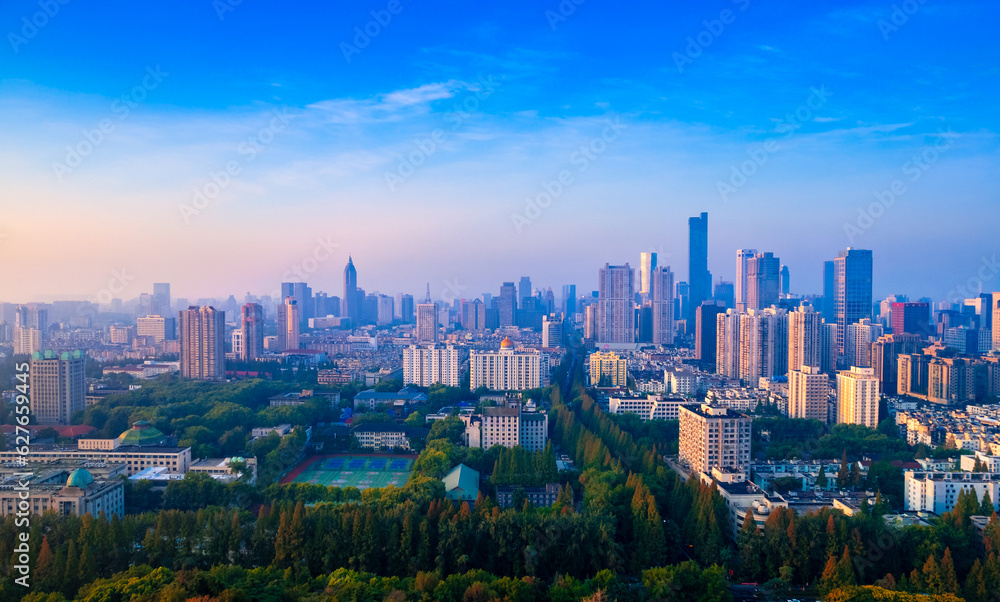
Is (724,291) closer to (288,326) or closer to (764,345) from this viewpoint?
(764,345)

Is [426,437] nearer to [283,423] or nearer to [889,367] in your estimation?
[283,423]

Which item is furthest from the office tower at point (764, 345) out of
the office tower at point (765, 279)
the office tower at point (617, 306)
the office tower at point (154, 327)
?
the office tower at point (154, 327)

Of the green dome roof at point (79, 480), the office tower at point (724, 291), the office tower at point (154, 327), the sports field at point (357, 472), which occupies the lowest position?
the sports field at point (357, 472)

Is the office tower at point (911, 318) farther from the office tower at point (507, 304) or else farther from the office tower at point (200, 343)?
the office tower at point (200, 343)

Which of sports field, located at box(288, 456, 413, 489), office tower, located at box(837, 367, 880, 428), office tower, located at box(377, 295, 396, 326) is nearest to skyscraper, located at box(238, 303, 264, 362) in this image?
sports field, located at box(288, 456, 413, 489)

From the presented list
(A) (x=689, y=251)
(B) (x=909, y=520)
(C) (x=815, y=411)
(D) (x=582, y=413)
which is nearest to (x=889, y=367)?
(C) (x=815, y=411)

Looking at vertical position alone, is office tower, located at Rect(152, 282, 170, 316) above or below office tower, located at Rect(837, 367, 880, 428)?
above

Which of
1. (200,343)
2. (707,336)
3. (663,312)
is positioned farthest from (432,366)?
(663,312)

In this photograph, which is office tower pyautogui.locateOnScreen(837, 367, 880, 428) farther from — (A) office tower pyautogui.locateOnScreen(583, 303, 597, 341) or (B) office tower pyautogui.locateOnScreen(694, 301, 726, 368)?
(A) office tower pyautogui.locateOnScreen(583, 303, 597, 341)
